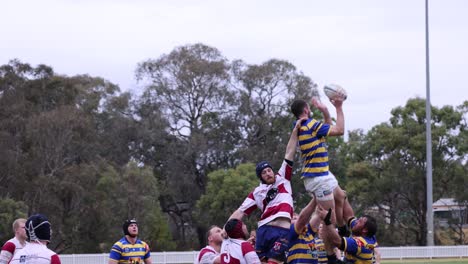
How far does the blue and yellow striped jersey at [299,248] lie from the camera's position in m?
11.6

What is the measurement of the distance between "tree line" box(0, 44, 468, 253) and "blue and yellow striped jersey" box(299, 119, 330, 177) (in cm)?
4118

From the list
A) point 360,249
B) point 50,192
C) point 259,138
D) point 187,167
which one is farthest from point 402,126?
point 360,249

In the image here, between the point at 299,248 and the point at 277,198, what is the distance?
0.77 m

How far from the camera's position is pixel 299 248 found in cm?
1165

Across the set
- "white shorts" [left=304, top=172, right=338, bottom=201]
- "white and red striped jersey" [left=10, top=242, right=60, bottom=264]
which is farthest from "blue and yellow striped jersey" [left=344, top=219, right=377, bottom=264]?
"white and red striped jersey" [left=10, top=242, right=60, bottom=264]

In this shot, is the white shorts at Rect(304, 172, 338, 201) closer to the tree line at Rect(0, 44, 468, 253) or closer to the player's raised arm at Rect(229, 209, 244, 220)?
the player's raised arm at Rect(229, 209, 244, 220)

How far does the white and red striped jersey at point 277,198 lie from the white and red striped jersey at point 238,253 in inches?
31.1

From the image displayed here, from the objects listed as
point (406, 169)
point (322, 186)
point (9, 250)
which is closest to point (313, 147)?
point (322, 186)

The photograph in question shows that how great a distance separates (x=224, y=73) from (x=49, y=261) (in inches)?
2279

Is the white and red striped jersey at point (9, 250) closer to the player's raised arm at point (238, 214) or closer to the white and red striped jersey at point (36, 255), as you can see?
the player's raised arm at point (238, 214)

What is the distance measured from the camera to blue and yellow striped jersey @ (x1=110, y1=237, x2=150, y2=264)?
16.0m

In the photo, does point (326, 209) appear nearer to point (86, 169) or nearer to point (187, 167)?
point (86, 169)

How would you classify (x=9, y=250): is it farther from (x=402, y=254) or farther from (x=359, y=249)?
(x=402, y=254)

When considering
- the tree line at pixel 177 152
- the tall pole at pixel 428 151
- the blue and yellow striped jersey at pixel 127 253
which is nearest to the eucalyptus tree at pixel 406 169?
the tree line at pixel 177 152
